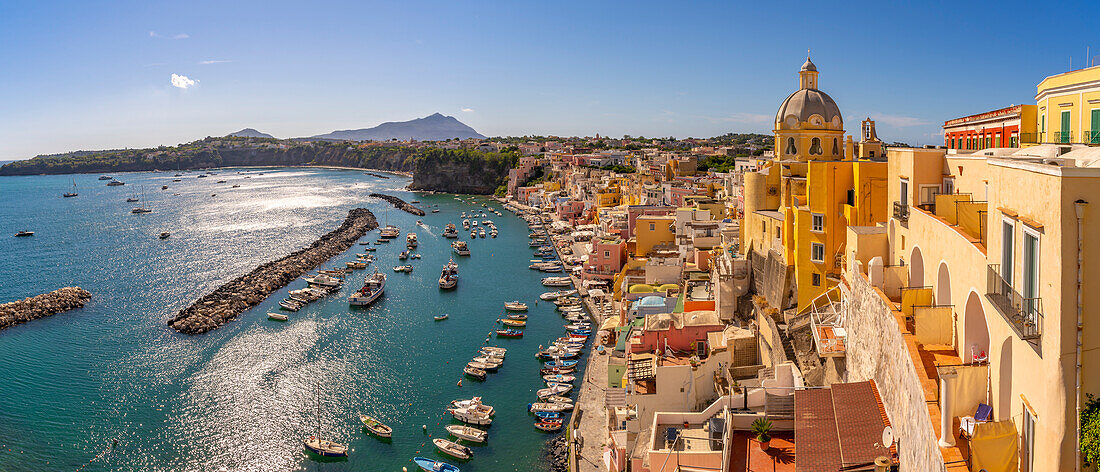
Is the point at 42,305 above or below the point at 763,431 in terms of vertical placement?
below

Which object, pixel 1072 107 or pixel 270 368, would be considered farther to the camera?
pixel 270 368

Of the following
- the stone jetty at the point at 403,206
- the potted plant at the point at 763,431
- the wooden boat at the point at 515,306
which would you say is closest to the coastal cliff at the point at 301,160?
the stone jetty at the point at 403,206

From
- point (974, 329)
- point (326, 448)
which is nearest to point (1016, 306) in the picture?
point (974, 329)

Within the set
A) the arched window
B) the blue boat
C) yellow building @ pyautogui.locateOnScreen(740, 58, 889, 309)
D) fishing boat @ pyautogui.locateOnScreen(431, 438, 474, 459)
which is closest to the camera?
yellow building @ pyautogui.locateOnScreen(740, 58, 889, 309)

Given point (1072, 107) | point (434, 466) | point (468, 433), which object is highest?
point (1072, 107)

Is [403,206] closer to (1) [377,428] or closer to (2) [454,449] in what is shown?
(1) [377,428]

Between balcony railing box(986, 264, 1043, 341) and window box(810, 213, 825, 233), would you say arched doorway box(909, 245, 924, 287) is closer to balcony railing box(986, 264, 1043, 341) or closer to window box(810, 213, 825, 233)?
balcony railing box(986, 264, 1043, 341)

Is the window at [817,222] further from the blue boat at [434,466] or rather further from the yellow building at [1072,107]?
the blue boat at [434,466]

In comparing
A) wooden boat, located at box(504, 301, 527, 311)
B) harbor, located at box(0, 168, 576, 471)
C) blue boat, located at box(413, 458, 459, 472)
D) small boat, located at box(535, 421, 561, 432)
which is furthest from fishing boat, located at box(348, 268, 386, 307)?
blue boat, located at box(413, 458, 459, 472)
